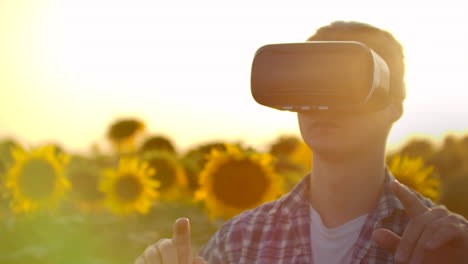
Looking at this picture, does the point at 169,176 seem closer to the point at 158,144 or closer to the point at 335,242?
the point at 158,144

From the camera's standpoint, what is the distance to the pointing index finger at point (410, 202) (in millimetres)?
2014

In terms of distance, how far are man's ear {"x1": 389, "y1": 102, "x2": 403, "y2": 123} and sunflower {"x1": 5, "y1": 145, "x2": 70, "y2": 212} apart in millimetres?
5911

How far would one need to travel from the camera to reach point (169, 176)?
26.0ft

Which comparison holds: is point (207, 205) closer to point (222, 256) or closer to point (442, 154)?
point (442, 154)

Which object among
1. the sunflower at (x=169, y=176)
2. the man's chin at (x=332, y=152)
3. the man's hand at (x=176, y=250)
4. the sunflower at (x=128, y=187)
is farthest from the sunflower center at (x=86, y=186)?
the man's hand at (x=176, y=250)

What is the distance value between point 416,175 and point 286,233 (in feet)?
7.93

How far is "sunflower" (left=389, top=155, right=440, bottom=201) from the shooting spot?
15.7ft

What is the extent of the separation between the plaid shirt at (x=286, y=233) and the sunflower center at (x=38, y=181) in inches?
213

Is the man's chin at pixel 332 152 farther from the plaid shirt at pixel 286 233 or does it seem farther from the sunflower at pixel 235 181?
the sunflower at pixel 235 181

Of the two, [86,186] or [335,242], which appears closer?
[335,242]

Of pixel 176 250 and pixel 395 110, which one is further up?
pixel 395 110

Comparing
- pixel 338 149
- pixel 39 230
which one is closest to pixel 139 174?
pixel 39 230

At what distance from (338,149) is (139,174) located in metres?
5.25

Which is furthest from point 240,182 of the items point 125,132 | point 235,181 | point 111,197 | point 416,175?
point 125,132
